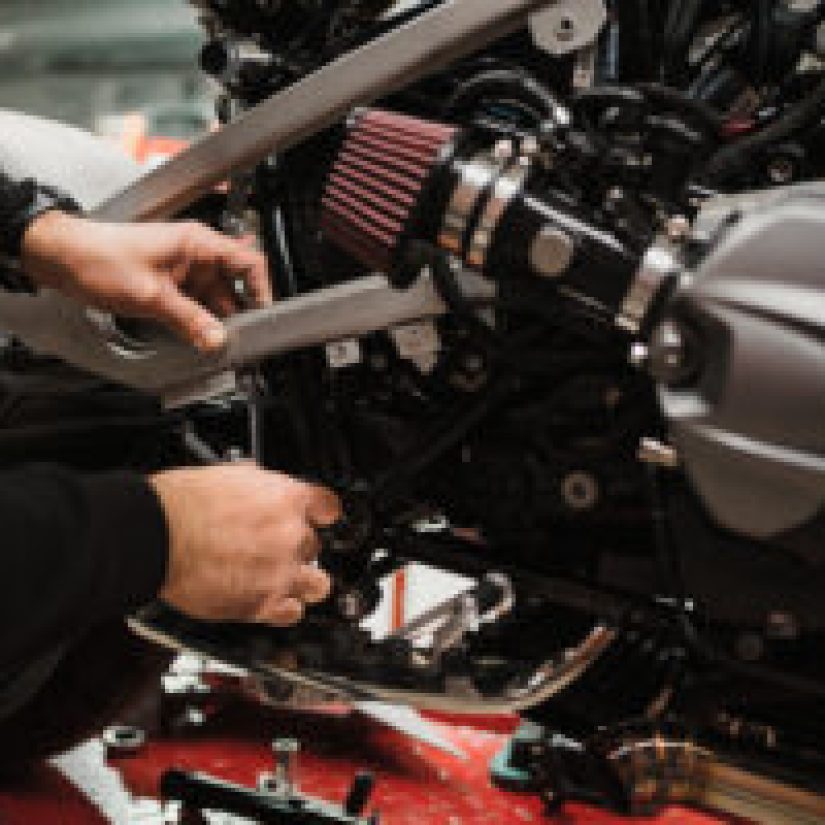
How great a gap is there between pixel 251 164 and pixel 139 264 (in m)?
0.14

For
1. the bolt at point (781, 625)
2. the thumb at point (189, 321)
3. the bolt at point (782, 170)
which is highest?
the bolt at point (782, 170)

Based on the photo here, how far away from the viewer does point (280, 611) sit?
2.85 feet

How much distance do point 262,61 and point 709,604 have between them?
57 cm

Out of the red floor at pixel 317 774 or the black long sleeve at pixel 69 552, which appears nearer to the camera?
the black long sleeve at pixel 69 552

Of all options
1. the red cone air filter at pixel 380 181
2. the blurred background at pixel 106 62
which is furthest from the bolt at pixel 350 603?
the blurred background at pixel 106 62

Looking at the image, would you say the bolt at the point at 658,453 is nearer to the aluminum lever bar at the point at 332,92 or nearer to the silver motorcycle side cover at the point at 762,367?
the silver motorcycle side cover at the point at 762,367

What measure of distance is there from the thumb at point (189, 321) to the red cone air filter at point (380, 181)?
4.6 inches

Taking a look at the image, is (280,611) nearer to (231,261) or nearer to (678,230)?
(231,261)

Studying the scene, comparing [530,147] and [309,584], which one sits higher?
[530,147]

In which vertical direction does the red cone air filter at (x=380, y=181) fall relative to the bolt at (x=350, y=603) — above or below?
above

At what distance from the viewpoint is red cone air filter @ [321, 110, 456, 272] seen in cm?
74

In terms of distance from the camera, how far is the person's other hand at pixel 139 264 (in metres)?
0.83

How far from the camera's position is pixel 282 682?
1009 millimetres

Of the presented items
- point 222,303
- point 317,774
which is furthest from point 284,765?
point 222,303
